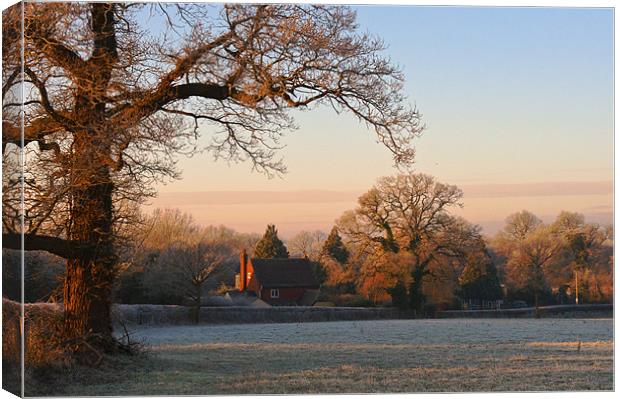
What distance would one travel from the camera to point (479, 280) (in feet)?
47.9

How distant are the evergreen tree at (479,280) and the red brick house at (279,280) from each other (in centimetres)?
212

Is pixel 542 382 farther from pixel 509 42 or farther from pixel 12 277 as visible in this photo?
pixel 12 277

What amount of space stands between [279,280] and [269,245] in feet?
2.09

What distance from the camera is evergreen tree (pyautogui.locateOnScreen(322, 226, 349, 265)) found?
13.5 meters

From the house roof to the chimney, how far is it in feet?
0.34

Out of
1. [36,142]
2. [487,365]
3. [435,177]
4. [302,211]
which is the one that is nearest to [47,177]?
[36,142]

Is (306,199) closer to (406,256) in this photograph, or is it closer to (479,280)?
(406,256)

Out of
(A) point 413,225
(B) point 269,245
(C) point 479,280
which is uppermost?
(A) point 413,225

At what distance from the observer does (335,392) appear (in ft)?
37.9

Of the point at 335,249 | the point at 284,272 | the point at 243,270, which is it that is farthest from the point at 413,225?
the point at 243,270

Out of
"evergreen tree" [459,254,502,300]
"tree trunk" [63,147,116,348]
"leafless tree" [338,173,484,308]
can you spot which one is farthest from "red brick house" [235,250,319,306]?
"evergreen tree" [459,254,502,300]

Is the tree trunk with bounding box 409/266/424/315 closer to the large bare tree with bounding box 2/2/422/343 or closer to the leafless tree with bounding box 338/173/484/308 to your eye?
the leafless tree with bounding box 338/173/484/308

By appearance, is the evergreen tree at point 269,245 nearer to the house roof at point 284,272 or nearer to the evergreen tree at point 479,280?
the house roof at point 284,272

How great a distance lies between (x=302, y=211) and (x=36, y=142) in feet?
10.7
